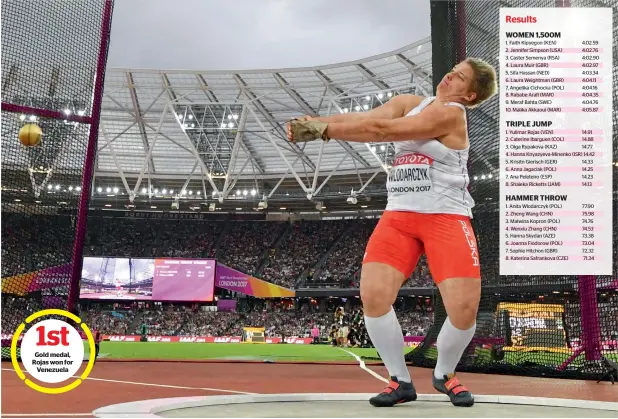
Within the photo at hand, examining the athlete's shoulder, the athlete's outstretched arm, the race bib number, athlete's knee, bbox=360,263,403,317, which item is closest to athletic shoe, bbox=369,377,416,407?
athlete's knee, bbox=360,263,403,317

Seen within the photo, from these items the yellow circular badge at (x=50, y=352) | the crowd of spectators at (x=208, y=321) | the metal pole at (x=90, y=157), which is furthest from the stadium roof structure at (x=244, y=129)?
the yellow circular badge at (x=50, y=352)

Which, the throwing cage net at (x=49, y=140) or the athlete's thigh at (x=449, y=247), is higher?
the throwing cage net at (x=49, y=140)

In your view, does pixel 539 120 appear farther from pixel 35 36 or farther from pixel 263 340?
pixel 263 340

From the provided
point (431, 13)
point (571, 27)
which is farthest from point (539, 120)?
point (431, 13)

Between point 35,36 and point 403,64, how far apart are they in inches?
984

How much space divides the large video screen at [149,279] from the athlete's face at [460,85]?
35057 mm

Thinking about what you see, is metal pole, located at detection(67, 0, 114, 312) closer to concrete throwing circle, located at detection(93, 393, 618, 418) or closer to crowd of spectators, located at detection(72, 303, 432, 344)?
concrete throwing circle, located at detection(93, 393, 618, 418)

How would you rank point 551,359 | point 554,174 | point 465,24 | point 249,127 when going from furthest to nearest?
point 249,127
point 551,359
point 465,24
point 554,174

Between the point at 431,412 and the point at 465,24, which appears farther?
the point at 465,24

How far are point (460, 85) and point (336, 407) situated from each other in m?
2.32

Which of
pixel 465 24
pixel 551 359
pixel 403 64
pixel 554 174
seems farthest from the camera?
pixel 403 64

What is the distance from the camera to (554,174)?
4.94m

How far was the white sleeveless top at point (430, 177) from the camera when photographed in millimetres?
4328

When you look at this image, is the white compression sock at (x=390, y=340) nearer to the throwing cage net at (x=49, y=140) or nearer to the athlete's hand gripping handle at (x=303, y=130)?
the athlete's hand gripping handle at (x=303, y=130)
